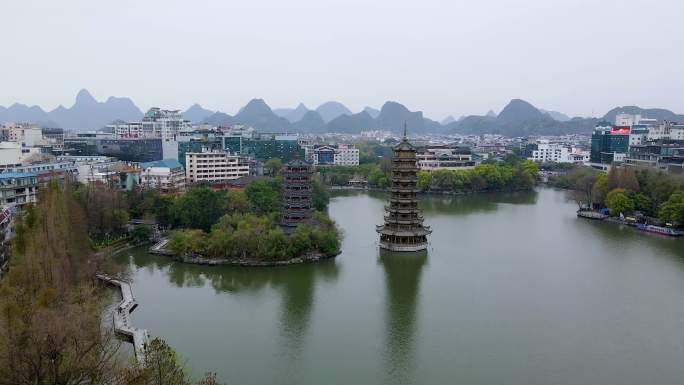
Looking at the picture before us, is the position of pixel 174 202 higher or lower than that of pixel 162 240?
higher

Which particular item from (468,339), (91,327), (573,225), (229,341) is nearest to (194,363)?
(229,341)

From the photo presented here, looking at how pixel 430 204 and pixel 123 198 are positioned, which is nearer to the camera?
pixel 123 198

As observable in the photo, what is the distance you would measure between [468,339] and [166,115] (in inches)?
1978

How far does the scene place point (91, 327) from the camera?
9469mm

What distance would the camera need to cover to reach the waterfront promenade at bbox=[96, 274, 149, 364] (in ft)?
39.2

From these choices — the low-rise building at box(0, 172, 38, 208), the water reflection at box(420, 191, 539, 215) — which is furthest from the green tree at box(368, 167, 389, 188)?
the low-rise building at box(0, 172, 38, 208)

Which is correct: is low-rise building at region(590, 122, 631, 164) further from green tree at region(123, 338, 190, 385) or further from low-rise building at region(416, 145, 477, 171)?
green tree at region(123, 338, 190, 385)

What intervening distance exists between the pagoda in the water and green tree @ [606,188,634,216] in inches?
516

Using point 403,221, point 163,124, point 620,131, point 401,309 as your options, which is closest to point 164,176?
point 403,221

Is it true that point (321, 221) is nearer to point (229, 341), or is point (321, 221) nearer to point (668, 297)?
point (229, 341)

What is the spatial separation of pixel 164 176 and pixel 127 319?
Result: 65.4ft

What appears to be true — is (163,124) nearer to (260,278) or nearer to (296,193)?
(296,193)

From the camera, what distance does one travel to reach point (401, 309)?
15070mm

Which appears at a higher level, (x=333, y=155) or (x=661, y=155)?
(x=661, y=155)
